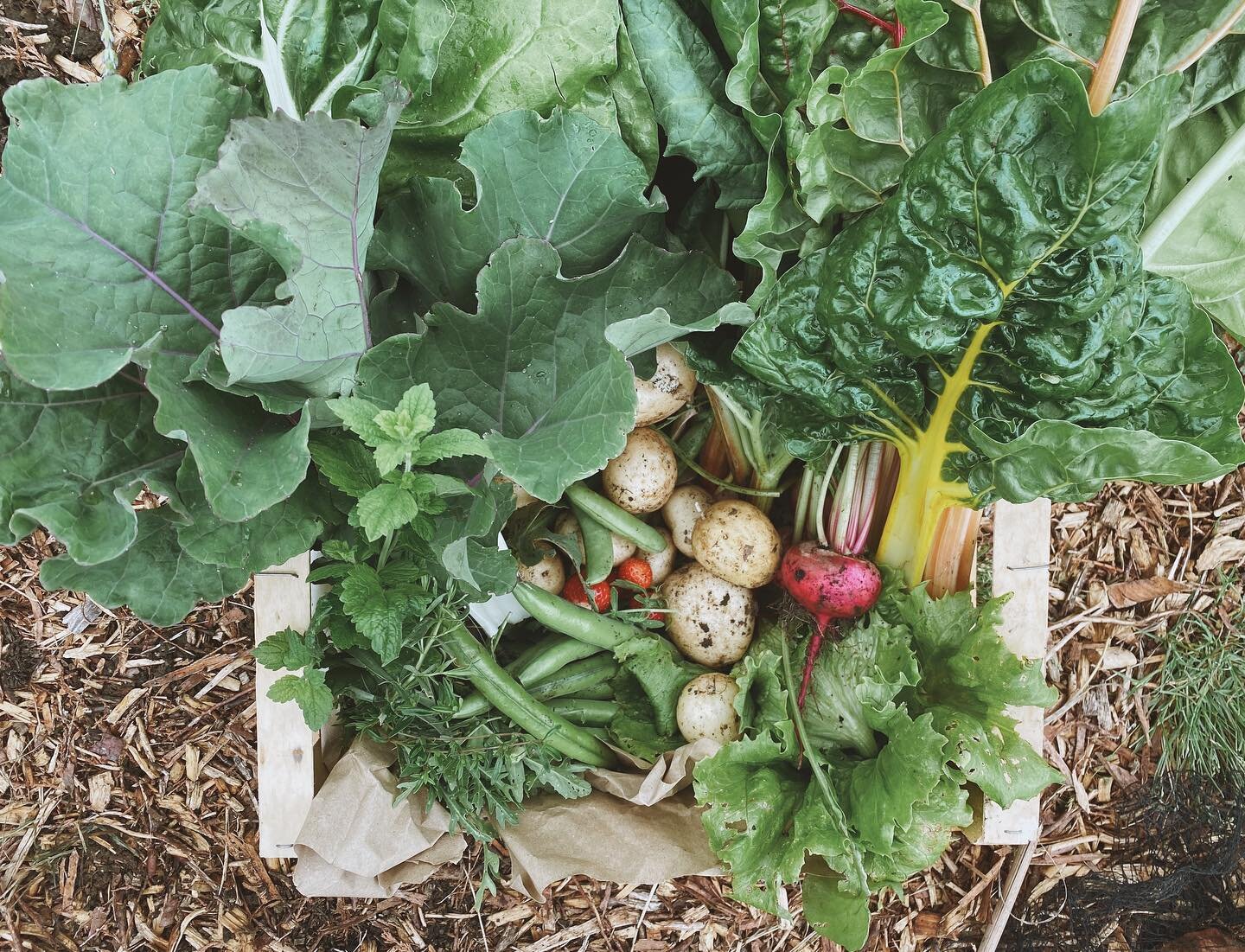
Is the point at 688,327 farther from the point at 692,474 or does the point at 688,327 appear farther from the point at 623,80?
the point at 692,474

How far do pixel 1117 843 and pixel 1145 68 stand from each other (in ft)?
5.79

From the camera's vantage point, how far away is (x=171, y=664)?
2.02m

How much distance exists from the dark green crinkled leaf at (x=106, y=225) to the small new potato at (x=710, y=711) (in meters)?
1.08

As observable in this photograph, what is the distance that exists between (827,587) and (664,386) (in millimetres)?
490

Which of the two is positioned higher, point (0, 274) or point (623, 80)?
point (623, 80)

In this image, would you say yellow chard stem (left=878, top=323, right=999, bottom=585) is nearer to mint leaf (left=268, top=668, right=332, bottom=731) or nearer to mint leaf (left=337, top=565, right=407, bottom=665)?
mint leaf (left=337, top=565, right=407, bottom=665)

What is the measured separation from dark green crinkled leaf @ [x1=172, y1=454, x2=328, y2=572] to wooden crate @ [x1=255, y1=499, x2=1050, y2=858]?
14 centimetres

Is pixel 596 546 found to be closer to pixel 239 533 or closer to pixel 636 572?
pixel 636 572

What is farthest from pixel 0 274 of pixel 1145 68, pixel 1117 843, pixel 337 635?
pixel 1117 843

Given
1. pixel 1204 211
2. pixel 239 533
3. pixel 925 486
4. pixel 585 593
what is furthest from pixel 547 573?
pixel 1204 211

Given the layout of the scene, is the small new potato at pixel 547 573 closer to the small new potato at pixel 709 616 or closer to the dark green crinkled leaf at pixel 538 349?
the small new potato at pixel 709 616

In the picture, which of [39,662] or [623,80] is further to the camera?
[39,662]

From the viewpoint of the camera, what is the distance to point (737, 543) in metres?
1.85

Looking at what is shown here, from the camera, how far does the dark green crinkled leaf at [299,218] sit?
1206 mm
